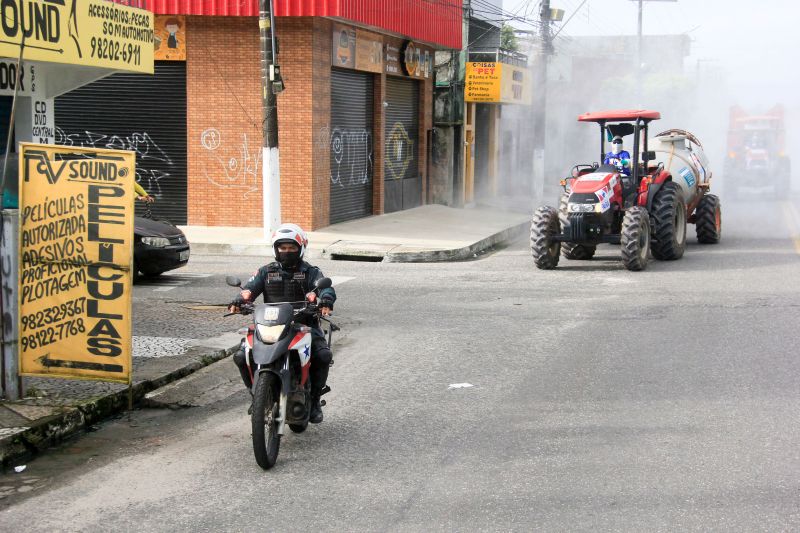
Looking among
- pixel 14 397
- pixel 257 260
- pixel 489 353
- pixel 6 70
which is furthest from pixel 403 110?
pixel 14 397

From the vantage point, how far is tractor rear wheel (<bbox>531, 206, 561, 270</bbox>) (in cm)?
1706

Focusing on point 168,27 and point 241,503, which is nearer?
point 241,503

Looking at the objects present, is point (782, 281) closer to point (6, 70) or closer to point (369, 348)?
point (369, 348)

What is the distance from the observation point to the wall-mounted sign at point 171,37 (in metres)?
21.9

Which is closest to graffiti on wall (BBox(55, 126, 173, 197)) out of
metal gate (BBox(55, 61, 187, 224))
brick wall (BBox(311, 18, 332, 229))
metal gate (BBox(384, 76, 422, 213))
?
metal gate (BBox(55, 61, 187, 224))

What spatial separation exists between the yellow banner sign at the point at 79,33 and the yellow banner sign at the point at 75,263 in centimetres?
370

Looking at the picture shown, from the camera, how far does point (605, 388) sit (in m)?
8.92

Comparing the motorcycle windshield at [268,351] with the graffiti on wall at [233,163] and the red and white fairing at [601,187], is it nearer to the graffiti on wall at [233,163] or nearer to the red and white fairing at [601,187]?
the red and white fairing at [601,187]

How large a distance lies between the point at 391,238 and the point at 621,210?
5.41 m


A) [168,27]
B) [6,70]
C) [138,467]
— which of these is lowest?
[138,467]

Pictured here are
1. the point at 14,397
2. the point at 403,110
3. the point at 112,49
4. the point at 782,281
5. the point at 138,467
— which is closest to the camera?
the point at 138,467

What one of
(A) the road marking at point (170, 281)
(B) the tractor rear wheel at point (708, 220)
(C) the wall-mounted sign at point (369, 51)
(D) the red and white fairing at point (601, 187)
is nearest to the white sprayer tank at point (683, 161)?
(B) the tractor rear wheel at point (708, 220)

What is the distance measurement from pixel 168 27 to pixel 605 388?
15.8 meters

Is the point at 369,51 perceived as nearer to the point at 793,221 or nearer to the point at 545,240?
the point at 545,240
